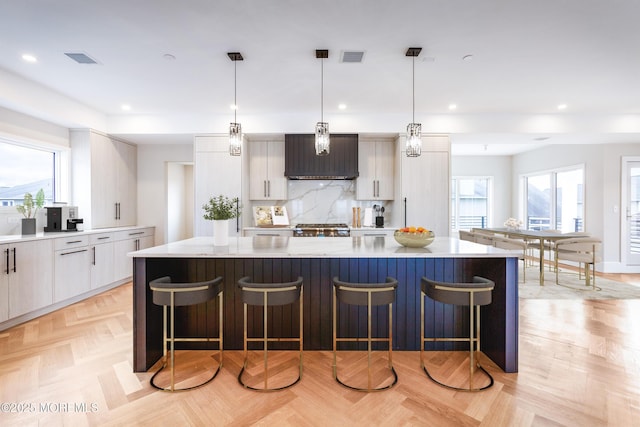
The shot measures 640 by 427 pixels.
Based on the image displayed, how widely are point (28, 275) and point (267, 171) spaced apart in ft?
10.7

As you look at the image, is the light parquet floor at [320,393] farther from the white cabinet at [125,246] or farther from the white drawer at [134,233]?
the white drawer at [134,233]

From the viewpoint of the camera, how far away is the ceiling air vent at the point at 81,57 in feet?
9.15

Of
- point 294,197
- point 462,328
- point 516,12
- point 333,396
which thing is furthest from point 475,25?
point 294,197

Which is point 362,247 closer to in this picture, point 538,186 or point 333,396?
point 333,396

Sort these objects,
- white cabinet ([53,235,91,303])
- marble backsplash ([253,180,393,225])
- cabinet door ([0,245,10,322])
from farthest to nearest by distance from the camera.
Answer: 1. marble backsplash ([253,180,393,225])
2. white cabinet ([53,235,91,303])
3. cabinet door ([0,245,10,322])

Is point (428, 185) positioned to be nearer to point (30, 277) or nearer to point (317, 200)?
point (317, 200)

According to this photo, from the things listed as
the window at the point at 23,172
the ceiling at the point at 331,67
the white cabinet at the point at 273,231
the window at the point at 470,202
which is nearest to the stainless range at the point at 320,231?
the white cabinet at the point at 273,231

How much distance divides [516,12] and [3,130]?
5.49 m

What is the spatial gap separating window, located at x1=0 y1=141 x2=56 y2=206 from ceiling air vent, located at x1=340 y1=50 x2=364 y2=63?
4284 millimetres

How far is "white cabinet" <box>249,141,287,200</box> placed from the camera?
495cm

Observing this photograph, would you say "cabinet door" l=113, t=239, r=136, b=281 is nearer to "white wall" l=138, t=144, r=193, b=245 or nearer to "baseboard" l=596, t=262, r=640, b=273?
"white wall" l=138, t=144, r=193, b=245

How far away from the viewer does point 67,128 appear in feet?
14.0

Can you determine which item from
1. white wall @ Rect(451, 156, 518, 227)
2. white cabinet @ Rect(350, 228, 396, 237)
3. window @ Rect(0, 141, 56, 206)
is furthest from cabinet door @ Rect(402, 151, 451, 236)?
window @ Rect(0, 141, 56, 206)

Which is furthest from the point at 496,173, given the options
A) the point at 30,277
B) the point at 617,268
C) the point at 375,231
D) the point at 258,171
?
the point at 30,277
